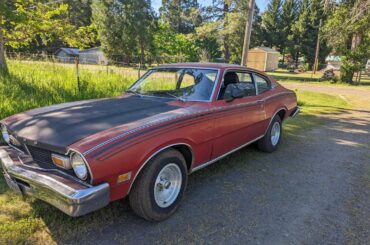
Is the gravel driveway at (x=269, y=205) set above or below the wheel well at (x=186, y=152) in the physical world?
below

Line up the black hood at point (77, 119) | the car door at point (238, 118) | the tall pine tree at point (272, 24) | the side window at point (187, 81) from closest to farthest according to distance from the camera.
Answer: the black hood at point (77, 119), the car door at point (238, 118), the side window at point (187, 81), the tall pine tree at point (272, 24)

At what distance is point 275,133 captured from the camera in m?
5.74

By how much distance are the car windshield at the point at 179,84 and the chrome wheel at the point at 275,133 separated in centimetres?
206

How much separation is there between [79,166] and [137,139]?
0.57 m

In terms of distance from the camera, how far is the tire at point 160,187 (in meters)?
2.92

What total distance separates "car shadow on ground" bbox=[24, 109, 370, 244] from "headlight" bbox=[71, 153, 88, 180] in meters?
0.74

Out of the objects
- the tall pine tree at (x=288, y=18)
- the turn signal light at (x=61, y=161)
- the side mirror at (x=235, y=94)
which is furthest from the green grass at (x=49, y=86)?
the tall pine tree at (x=288, y=18)

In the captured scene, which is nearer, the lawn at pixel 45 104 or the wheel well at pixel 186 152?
the lawn at pixel 45 104

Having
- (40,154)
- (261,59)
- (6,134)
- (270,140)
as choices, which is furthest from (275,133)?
(261,59)

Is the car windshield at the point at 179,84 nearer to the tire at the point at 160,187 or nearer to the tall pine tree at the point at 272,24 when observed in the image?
the tire at the point at 160,187

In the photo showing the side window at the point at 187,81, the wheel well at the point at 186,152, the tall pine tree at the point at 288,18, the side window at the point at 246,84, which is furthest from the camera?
the tall pine tree at the point at 288,18

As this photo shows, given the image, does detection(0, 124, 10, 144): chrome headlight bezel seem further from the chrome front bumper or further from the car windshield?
the car windshield

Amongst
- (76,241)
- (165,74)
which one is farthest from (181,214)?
(165,74)

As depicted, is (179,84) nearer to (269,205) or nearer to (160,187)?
(160,187)
